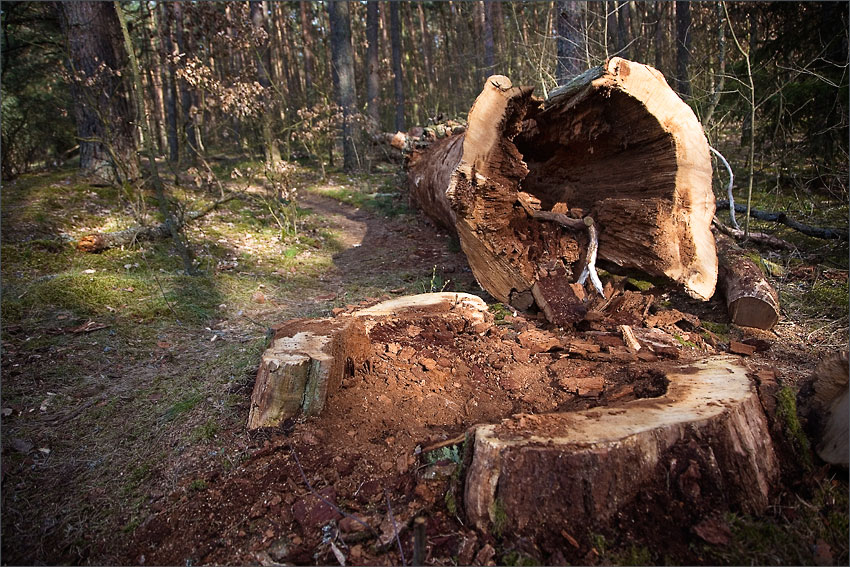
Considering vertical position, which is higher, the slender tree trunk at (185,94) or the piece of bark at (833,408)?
the slender tree trunk at (185,94)

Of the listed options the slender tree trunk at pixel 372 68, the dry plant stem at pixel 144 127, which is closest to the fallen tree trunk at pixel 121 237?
the dry plant stem at pixel 144 127

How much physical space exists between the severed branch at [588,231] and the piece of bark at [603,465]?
183 centimetres

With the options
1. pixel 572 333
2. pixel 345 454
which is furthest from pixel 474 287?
pixel 345 454

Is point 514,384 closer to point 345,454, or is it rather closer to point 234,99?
point 345,454

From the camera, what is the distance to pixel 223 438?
2260 millimetres

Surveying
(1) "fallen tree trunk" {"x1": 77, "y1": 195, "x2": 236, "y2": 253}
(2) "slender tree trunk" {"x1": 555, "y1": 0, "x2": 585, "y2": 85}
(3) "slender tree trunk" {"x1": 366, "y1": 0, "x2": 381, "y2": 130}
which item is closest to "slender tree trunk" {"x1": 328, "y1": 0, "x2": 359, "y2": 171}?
(3) "slender tree trunk" {"x1": 366, "y1": 0, "x2": 381, "y2": 130}

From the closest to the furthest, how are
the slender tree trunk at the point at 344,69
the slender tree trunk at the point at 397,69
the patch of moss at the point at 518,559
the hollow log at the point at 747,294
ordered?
1. the patch of moss at the point at 518,559
2. the hollow log at the point at 747,294
3. the slender tree trunk at the point at 344,69
4. the slender tree trunk at the point at 397,69

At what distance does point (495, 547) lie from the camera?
1495 mm

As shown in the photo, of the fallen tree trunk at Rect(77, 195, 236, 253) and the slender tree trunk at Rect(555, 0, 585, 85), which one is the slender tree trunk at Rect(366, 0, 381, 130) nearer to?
the slender tree trunk at Rect(555, 0, 585, 85)

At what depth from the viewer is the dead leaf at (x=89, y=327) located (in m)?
3.58

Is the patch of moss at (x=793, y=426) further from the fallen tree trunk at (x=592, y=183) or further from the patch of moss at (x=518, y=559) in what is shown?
the fallen tree trunk at (x=592, y=183)

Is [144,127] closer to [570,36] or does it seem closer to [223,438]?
[223,438]

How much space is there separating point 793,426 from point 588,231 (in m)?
2.13

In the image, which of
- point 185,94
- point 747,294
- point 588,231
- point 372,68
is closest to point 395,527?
point 588,231
